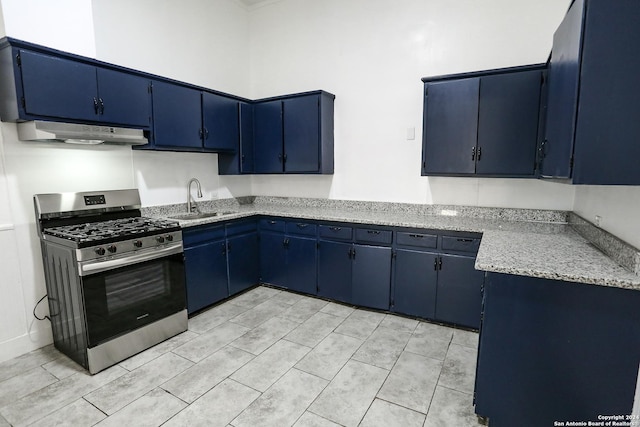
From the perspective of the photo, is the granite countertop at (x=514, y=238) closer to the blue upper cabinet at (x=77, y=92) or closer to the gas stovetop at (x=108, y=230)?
the gas stovetop at (x=108, y=230)

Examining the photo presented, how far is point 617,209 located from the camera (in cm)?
191

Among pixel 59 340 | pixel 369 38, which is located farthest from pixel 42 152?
pixel 369 38

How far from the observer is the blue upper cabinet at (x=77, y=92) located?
2.26 meters

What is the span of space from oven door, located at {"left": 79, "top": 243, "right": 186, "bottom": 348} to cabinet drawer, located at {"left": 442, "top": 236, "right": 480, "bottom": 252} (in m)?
2.42

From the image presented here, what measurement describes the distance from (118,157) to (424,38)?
3331 mm

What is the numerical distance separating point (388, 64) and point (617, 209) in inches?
102

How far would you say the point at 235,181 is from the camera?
4609 millimetres

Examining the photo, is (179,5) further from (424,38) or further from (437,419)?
(437,419)

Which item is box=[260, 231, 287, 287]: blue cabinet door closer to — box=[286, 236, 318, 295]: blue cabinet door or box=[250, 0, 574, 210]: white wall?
box=[286, 236, 318, 295]: blue cabinet door

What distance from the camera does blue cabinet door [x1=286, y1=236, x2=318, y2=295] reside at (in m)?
3.71

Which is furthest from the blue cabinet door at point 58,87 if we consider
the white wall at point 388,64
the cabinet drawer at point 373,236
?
the cabinet drawer at point 373,236

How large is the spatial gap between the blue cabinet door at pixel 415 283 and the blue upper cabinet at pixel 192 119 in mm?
2413

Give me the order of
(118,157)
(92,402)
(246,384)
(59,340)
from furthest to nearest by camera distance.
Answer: (118,157)
(59,340)
(246,384)
(92,402)

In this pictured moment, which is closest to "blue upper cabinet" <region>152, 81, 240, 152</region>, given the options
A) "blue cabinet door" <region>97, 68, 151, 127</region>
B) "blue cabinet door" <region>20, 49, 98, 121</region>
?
"blue cabinet door" <region>97, 68, 151, 127</region>
